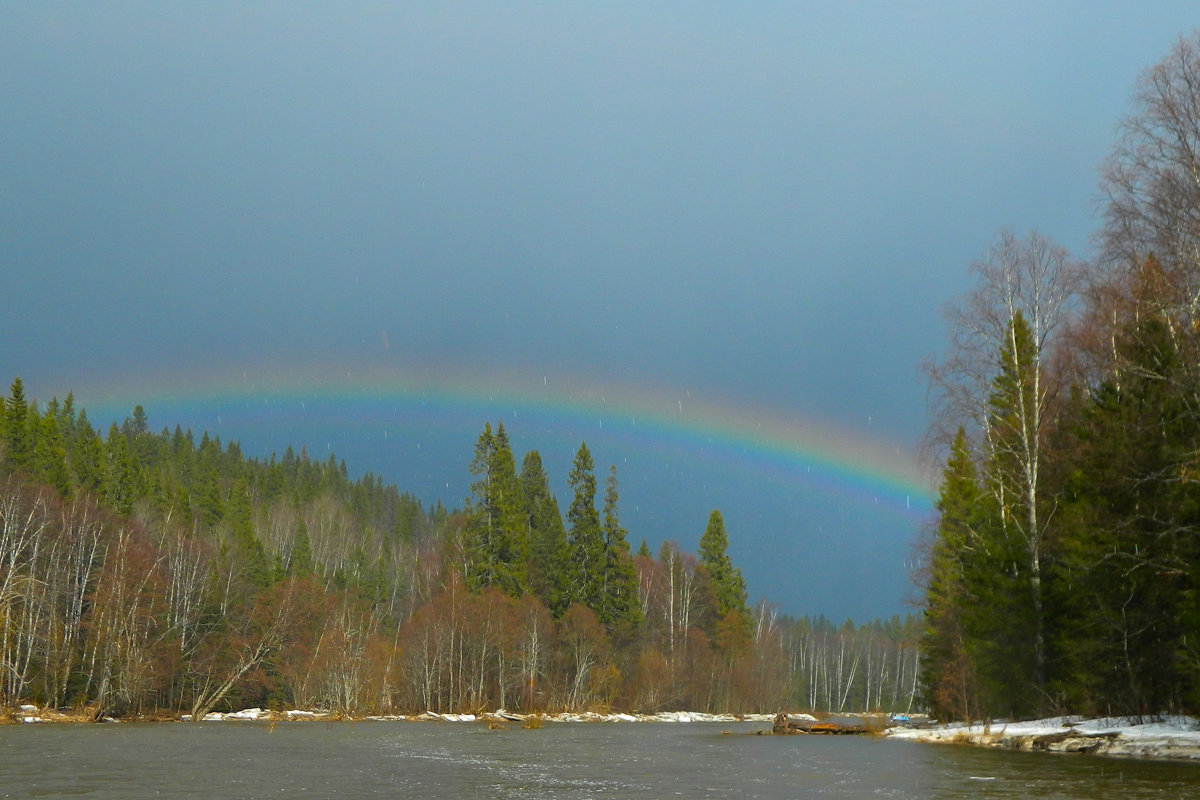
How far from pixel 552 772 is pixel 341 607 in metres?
73.7

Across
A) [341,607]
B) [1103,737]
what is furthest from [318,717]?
[1103,737]

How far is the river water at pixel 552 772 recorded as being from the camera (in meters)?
14.2

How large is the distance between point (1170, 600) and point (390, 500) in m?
176

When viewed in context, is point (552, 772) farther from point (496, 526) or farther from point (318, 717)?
point (496, 526)

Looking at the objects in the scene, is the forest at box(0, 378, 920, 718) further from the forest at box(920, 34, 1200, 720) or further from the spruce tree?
the forest at box(920, 34, 1200, 720)

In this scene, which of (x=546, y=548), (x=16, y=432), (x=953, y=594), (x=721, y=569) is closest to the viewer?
(x=953, y=594)

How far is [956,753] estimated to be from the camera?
25141mm

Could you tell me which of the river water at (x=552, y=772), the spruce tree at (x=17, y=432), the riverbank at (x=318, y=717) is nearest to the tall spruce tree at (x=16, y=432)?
the spruce tree at (x=17, y=432)

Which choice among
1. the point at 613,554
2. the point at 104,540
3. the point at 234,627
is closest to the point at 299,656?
the point at 234,627

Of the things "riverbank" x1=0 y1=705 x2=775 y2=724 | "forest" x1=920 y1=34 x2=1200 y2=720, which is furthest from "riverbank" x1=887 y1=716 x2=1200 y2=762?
"riverbank" x1=0 y1=705 x2=775 y2=724

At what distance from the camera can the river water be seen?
14.2 metres

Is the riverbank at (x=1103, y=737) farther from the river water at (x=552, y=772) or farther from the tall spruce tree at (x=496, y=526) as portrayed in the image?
the tall spruce tree at (x=496, y=526)

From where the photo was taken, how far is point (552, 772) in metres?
19.5

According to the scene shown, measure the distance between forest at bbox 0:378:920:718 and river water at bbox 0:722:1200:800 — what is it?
3090 cm
